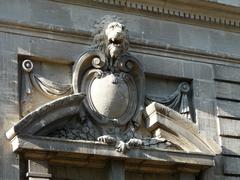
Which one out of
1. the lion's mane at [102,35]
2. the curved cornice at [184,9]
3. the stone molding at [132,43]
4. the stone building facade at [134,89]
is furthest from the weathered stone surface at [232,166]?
the lion's mane at [102,35]

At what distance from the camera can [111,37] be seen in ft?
58.6

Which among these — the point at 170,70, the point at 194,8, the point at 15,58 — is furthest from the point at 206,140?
the point at 15,58

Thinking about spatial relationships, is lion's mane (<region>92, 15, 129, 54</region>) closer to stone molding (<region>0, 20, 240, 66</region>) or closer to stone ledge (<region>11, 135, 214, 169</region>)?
stone molding (<region>0, 20, 240, 66</region>)

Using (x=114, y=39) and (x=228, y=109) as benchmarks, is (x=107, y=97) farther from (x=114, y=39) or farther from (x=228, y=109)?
(x=228, y=109)

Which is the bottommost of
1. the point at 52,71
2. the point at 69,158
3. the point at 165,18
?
the point at 69,158

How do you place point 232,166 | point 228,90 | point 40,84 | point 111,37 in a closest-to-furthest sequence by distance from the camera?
point 40,84 → point 111,37 → point 232,166 → point 228,90

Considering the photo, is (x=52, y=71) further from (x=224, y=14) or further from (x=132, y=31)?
(x=224, y=14)

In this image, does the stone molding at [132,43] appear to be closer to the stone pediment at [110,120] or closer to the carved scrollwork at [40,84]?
the carved scrollwork at [40,84]

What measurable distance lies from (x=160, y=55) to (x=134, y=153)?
245 cm

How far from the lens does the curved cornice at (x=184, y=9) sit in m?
18.7

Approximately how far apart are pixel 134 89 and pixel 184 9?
2316 mm

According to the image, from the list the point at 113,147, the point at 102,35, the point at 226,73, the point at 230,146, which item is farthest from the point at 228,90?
the point at 113,147

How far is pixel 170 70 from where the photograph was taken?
1888 cm

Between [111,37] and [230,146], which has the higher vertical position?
[111,37]
